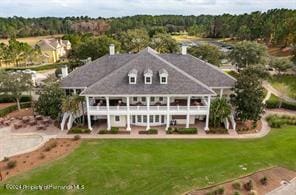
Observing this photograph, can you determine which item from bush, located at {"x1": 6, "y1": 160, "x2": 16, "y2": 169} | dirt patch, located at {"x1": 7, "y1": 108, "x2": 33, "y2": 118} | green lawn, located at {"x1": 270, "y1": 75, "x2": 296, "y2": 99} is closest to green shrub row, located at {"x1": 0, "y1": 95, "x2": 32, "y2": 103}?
dirt patch, located at {"x1": 7, "y1": 108, "x2": 33, "y2": 118}

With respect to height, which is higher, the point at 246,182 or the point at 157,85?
the point at 157,85

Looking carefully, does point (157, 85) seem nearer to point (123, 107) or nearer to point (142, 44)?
point (123, 107)

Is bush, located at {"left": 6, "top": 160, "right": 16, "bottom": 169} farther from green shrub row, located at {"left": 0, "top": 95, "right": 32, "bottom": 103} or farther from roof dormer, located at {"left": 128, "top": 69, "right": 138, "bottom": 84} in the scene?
green shrub row, located at {"left": 0, "top": 95, "right": 32, "bottom": 103}

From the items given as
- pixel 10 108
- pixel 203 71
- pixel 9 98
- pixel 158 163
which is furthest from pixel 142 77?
pixel 9 98

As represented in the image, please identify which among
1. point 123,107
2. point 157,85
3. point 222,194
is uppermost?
point 157,85

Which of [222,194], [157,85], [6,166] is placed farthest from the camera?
[157,85]

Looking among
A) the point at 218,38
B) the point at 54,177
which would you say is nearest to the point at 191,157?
the point at 54,177

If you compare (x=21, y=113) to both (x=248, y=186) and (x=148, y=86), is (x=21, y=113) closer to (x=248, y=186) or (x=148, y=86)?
(x=148, y=86)
